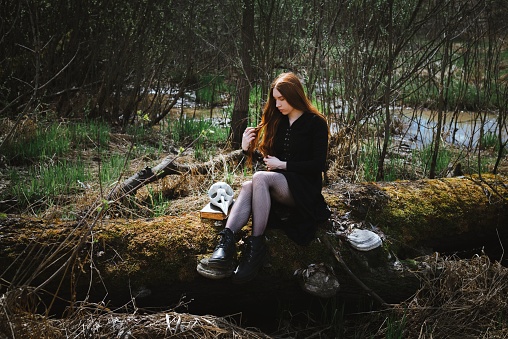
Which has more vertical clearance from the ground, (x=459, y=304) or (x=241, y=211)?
(x=241, y=211)

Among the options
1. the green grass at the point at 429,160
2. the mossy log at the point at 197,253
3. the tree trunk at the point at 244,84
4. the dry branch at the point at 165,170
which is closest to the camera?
the mossy log at the point at 197,253

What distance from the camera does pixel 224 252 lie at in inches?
126

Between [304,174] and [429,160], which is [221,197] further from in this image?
[429,160]

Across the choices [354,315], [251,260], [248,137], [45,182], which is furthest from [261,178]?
[45,182]

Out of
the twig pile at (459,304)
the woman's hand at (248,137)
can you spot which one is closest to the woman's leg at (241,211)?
the woman's hand at (248,137)

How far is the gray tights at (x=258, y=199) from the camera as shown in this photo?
342cm

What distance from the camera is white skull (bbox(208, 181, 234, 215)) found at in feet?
11.8

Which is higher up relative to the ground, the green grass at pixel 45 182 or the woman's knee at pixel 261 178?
the woman's knee at pixel 261 178

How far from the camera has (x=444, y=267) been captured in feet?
12.2

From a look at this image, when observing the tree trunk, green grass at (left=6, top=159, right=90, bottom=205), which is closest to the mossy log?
green grass at (left=6, top=159, right=90, bottom=205)

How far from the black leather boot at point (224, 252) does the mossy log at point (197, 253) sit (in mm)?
154

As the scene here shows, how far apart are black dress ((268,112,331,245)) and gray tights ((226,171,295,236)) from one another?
0.07 m

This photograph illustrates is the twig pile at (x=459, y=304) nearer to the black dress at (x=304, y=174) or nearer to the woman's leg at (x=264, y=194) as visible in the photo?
the black dress at (x=304, y=174)

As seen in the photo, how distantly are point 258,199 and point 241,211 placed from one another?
14 centimetres
